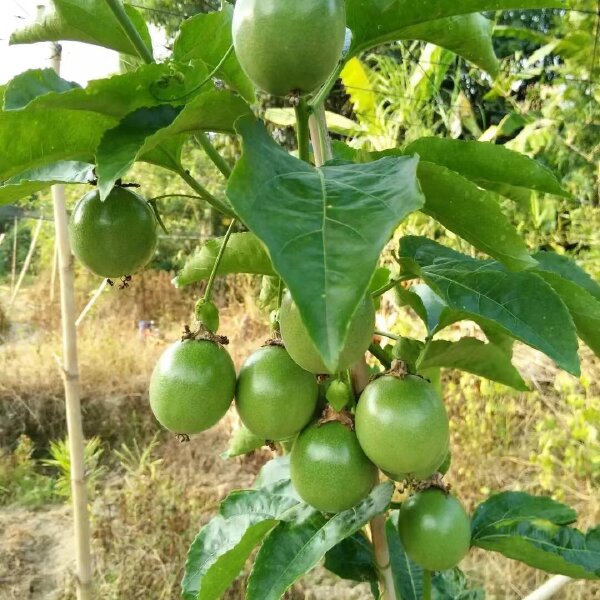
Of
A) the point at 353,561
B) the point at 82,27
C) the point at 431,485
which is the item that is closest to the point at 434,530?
the point at 431,485

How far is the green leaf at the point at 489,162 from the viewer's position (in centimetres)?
60

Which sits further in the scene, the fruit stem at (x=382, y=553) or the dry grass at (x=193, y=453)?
the dry grass at (x=193, y=453)

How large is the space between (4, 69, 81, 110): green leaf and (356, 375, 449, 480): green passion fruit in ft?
1.19

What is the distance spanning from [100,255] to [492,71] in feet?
1.62

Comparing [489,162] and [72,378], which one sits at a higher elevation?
[489,162]

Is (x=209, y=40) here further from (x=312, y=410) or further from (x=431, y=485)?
(x=431, y=485)

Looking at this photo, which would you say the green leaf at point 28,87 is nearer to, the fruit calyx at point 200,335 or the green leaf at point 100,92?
the green leaf at point 100,92

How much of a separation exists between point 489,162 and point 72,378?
1165mm

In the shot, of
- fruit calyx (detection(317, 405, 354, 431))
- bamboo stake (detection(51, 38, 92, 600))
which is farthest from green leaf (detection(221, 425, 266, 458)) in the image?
bamboo stake (detection(51, 38, 92, 600))

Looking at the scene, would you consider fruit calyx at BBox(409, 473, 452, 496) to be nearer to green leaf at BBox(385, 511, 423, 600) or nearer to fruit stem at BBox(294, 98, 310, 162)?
green leaf at BBox(385, 511, 423, 600)

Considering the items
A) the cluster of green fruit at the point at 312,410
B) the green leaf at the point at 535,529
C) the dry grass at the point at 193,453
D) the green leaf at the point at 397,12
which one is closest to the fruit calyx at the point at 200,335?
the cluster of green fruit at the point at 312,410

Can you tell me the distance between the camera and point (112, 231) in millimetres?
624

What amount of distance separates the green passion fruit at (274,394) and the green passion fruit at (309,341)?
0.13ft

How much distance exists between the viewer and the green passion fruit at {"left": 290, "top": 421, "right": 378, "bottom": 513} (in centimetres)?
61
